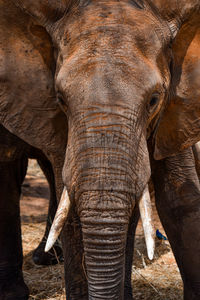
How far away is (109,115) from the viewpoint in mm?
2285

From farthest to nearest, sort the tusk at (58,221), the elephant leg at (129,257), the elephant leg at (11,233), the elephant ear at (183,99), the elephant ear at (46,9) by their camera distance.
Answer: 1. the elephant leg at (11,233)
2. the elephant leg at (129,257)
3. the elephant ear at (183,99)
4. the elephant ear at (46,9)
5. the tusk at (58,221)

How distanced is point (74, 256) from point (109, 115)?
96cm

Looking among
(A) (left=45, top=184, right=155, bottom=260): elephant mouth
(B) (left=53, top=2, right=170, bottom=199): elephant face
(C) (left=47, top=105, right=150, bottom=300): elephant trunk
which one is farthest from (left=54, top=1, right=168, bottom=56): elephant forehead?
(A) (left=45, top=184, right=155, bottom=260): elephant mouth

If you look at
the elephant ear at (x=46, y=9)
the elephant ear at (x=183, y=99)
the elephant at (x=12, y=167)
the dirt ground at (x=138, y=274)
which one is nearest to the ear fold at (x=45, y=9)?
the elephant ear at (x=46, y=9)

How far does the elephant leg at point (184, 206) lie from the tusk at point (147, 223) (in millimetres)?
882

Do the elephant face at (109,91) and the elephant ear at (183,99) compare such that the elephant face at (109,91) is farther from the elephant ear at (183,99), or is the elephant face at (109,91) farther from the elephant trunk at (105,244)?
the elephant ear at (183,99)

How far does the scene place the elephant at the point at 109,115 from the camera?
7.52 ft

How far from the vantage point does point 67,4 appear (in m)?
2.63

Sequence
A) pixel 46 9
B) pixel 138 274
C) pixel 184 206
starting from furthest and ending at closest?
pixel 138 274
pixel 184 206
pixel 46 9

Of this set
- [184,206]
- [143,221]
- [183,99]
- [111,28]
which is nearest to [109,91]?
[111,28]

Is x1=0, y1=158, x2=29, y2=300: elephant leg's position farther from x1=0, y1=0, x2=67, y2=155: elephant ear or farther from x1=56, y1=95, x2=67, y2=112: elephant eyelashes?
x1=56, y1=95, x2=67, y2=112: elephant eyelashes

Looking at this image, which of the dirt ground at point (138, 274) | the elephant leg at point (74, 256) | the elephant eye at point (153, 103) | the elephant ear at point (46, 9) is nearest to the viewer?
the elephant eye at point (153, 103)

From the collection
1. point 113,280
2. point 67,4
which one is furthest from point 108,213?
point 67,4

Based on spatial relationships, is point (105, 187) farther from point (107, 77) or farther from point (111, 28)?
point (111, 28)
